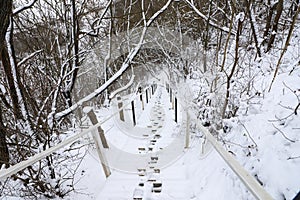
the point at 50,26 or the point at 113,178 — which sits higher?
the point at 50,26

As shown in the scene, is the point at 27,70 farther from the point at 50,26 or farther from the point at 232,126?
the point at 232,126

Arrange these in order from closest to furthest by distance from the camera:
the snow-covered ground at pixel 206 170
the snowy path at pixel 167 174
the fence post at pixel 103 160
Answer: the snow-covered ground at pixel 206 170 → the snowy path at pixel 167 174 → the fence post at pixel 103 160

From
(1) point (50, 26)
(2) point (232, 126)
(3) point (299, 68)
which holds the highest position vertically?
(1) point (50, 26)

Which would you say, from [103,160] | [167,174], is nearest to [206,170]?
[167,174]

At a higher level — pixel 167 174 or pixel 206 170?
pixel 206 170

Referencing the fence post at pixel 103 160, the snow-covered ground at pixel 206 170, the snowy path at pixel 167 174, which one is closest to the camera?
the snow-covered ground at pixel 206 170

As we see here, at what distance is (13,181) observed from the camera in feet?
8.63

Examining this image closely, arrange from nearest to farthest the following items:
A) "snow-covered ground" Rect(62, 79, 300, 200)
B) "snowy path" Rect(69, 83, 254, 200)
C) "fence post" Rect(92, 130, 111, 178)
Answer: "snow-covered ground" Rect(62, 79, 300, 200) → "snowy path" Rect(69, 83, 254, 200) → "fence post" Rect(92, 130, 111, 178)

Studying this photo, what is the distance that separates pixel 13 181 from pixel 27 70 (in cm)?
191

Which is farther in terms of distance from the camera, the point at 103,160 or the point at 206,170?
the point at 103,160

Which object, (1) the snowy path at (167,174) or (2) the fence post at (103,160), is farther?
(2) the fence post at (103,160)

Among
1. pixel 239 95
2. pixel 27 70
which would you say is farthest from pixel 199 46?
pixel 27 70

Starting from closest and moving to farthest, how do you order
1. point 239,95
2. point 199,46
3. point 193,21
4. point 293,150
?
point 293,150, point 239,95, point 199,46, point 193,21

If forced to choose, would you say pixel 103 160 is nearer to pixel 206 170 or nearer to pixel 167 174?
pixel 167 174
